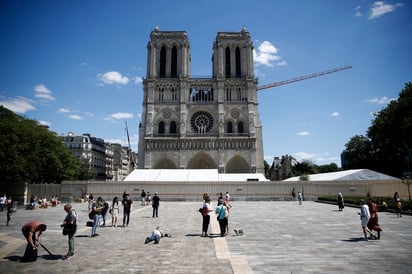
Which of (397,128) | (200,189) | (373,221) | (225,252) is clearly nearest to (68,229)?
(225,252)

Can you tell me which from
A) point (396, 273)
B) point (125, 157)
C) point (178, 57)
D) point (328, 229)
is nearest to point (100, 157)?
point (125, 157)

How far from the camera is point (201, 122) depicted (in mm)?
54531

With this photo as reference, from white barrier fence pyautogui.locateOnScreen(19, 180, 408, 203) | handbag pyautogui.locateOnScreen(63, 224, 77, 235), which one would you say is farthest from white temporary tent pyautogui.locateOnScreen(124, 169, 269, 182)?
handbag pyautogui.locateOnScreen(63, 224, 77, 235)

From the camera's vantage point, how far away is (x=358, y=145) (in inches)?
1965

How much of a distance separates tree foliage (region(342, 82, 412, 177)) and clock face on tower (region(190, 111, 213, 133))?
1003 inches

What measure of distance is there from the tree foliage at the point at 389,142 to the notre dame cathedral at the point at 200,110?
1674cm

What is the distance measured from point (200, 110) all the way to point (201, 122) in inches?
93.5

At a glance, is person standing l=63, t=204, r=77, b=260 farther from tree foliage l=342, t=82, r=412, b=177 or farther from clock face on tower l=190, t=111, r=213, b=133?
clock face on tower l=190, t=111, r=213, b=133

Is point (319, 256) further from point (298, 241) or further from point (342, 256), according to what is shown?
point (298, 241)

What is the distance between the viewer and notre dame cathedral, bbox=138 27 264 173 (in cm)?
5122

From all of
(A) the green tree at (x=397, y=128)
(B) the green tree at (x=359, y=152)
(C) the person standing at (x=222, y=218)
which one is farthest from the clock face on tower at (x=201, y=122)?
(C) the person standing at (x=222, y=218)

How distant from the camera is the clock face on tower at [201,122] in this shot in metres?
54.1

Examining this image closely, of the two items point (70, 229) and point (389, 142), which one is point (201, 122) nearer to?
point (389, 142)

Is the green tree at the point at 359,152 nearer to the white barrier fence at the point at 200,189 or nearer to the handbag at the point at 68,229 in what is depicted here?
the white barrier fence at the point at 200,189
